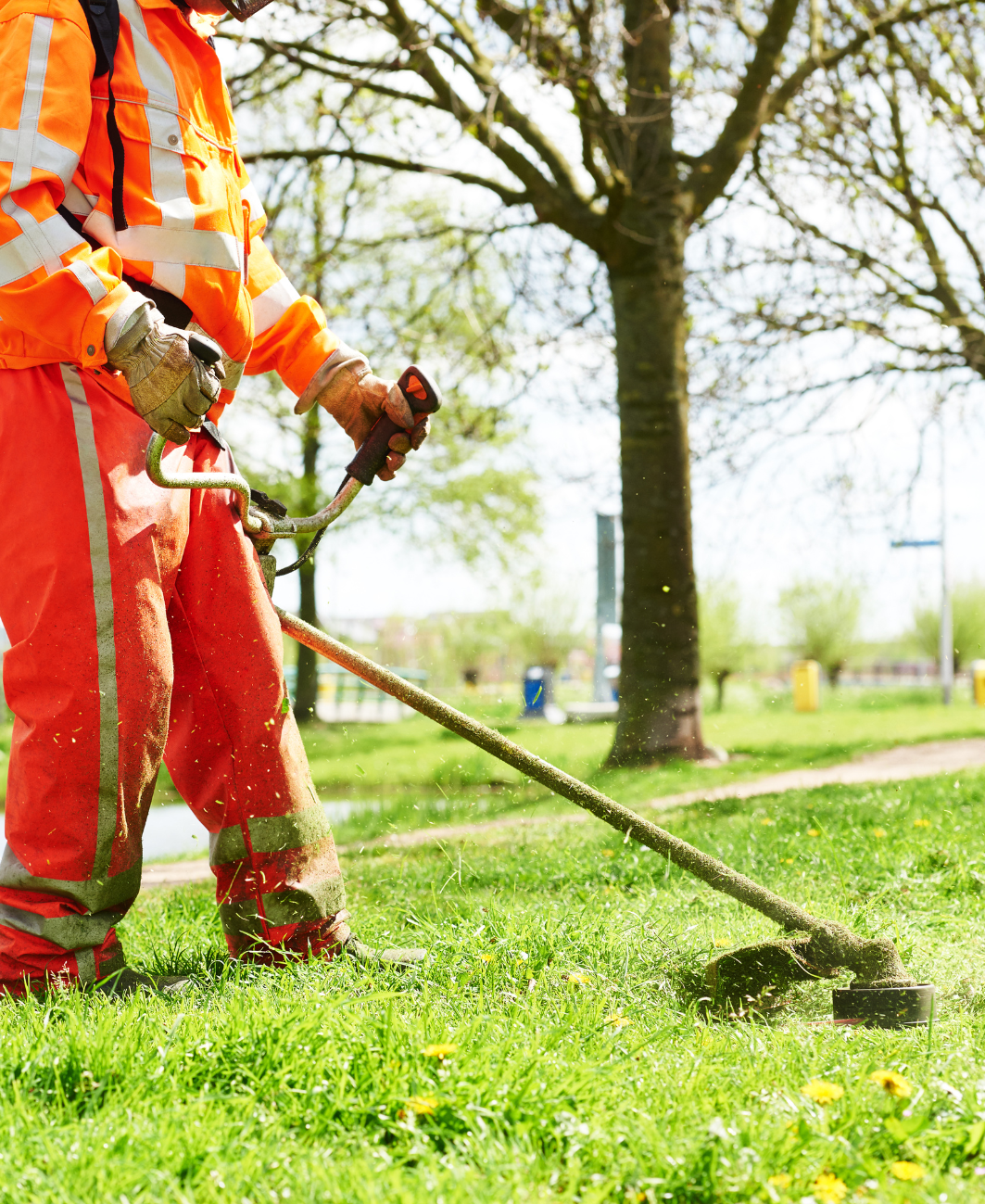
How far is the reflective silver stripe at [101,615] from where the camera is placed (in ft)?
7.38

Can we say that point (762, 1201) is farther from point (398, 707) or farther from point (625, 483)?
point (398, 707)

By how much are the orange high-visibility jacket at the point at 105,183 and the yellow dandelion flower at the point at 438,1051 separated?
1414 mm

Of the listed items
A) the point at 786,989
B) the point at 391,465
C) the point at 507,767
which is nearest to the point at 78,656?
the point at 391,465

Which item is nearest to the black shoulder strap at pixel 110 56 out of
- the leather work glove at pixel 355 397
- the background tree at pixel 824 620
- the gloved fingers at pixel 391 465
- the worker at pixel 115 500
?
the worker at pixel 115 500

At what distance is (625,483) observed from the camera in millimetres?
8562

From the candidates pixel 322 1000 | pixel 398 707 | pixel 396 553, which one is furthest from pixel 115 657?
pixel 398 707

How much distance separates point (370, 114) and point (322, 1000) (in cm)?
709

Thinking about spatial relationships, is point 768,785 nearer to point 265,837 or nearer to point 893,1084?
point 265,837

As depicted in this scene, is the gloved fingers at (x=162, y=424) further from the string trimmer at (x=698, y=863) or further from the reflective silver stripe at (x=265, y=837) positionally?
the reflective silver stripe at (x=265, y=837)

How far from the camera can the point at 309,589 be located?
1512cm

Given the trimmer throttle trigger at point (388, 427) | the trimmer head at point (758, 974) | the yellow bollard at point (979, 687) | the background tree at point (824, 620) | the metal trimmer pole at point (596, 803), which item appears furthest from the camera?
the background tree at point (824, 620)

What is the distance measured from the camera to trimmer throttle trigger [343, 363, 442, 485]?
9.02 feet

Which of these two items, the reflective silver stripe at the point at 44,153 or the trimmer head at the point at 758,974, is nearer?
the reflective silver stripe at the point at 44,153

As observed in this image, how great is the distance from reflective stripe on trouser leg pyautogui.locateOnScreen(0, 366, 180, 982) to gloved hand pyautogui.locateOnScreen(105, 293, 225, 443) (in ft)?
0.58
